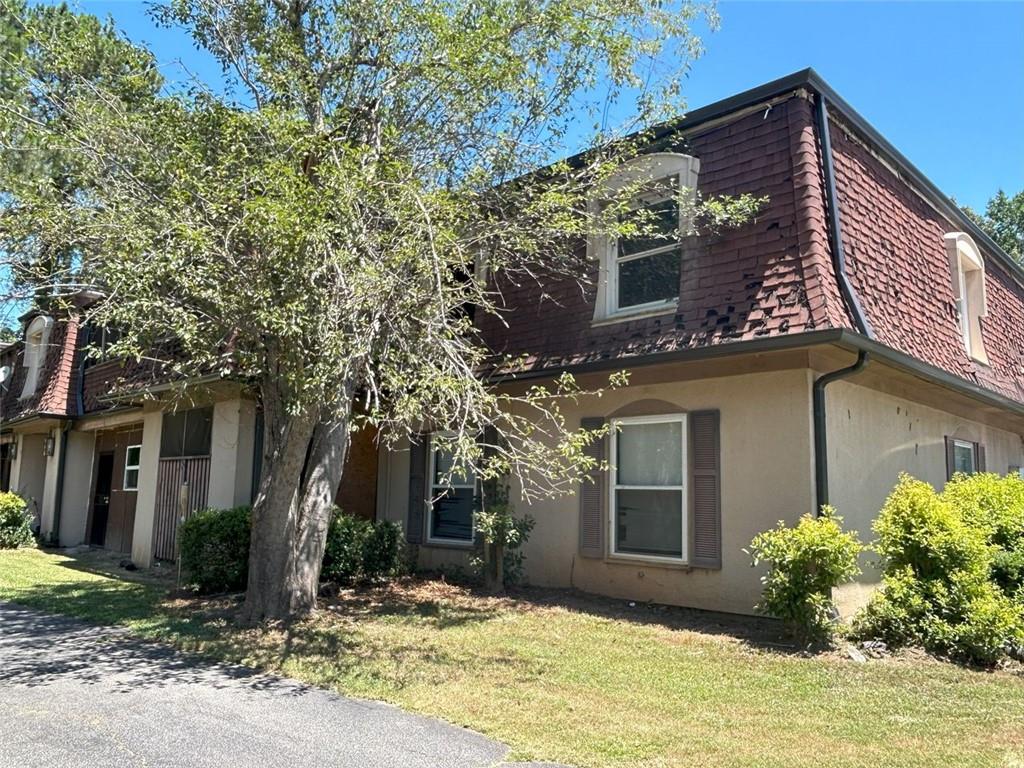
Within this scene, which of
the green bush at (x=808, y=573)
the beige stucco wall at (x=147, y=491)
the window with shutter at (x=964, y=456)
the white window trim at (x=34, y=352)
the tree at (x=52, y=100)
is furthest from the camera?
the white window trim at (x=34, y=352)

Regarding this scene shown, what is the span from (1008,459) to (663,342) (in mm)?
8395

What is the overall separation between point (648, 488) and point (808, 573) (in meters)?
2.67

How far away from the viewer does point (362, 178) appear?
23.5ft

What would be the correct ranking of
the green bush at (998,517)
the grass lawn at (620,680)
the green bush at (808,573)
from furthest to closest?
the green bush at (998,517), the green bush at (808,573), the grass lawn at (620,680)

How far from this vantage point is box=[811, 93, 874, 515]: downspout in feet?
26.9

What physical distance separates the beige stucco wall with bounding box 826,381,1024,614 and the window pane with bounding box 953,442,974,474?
544mm

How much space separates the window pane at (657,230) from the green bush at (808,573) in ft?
13.0

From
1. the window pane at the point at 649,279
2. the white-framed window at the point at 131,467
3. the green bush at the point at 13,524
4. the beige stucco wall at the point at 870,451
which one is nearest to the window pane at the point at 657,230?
the window pane at the point at 649,279

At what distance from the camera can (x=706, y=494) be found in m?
9.09

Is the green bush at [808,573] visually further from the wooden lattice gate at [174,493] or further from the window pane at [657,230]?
the wooden lattice gate at [174,493]

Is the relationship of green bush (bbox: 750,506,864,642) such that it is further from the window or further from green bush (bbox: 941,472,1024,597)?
the window

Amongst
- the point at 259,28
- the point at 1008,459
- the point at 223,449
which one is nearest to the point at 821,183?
the point at 259,28

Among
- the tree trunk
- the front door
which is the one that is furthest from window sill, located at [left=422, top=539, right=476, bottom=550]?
the front door

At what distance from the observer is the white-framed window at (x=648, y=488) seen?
9461 mm
